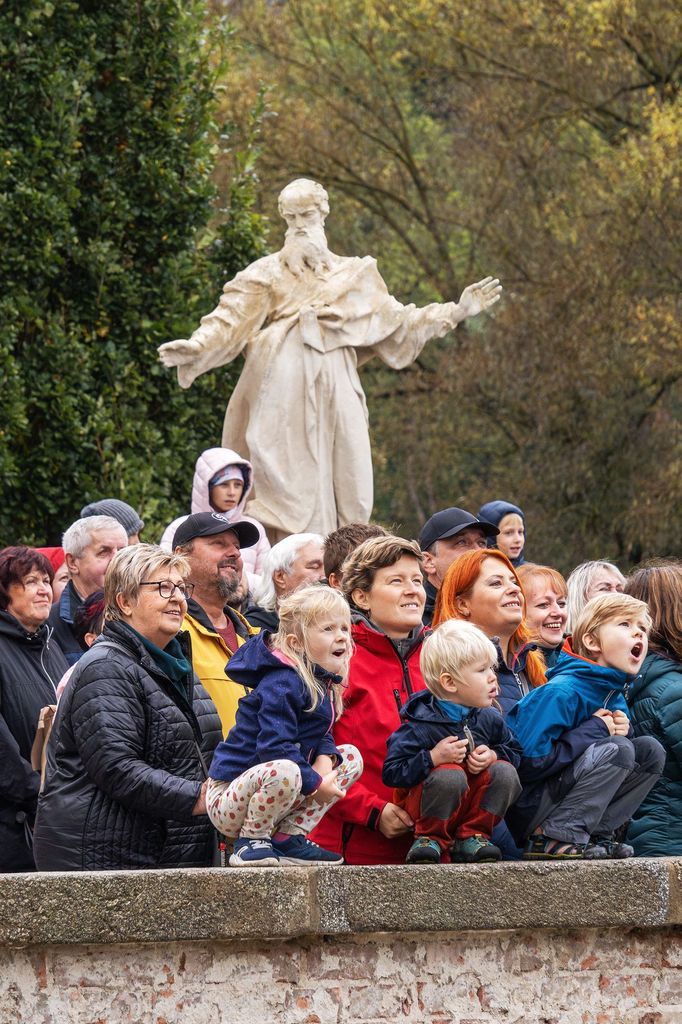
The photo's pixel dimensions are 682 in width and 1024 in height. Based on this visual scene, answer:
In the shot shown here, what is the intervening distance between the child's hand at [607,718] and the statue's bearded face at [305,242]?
535 cm

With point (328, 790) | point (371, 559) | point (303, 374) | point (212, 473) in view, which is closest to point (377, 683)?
point (371, 559)

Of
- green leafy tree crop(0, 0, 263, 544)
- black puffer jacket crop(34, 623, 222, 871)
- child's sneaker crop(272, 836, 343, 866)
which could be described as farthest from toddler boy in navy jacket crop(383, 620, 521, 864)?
green leafy tree crop(0, 0, 263, 544)

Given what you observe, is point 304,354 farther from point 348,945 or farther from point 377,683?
point 348,945

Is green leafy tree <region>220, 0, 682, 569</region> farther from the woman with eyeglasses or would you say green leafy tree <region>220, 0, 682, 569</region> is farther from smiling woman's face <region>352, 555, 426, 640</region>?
the woman with eyeglasses

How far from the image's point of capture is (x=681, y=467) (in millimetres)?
19438

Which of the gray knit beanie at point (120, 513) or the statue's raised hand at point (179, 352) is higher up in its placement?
the statue's raised hand at point (179, 352)

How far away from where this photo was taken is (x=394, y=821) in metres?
5.41

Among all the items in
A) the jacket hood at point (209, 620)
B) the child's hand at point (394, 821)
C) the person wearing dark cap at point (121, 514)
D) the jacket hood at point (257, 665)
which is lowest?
the child's hand at point (394, 821)

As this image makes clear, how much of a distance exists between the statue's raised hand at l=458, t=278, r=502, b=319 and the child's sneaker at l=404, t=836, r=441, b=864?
220 inches

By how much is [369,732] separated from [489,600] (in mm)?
689

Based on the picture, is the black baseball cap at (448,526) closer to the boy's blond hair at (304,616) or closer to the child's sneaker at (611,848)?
the boy's blond hair at (304,616)

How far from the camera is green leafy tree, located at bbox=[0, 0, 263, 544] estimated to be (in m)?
14.3

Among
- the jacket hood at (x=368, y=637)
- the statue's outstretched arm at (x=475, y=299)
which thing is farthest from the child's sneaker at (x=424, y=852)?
the statue's outstretched arm at (x=475, y=299)

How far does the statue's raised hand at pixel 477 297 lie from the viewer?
1042 cm
